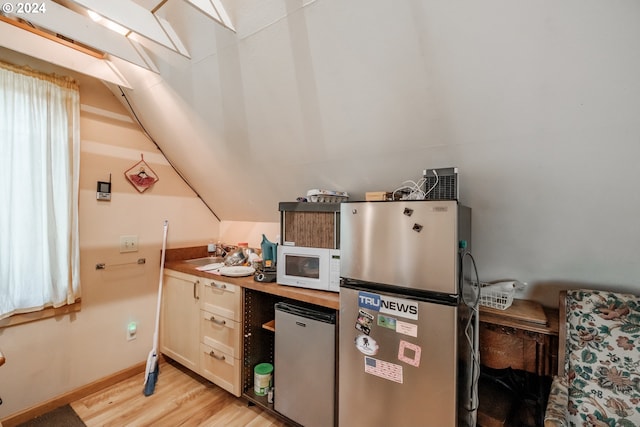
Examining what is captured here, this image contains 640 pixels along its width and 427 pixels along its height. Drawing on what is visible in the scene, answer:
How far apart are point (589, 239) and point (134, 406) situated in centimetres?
308

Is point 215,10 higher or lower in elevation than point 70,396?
higher

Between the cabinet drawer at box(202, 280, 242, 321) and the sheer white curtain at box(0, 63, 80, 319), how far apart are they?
92 cm

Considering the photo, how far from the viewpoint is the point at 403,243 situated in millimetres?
1234

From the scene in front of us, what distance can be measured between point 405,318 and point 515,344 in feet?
2.32

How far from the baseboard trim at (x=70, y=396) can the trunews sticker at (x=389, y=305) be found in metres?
2.26

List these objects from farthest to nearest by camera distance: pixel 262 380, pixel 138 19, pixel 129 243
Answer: pixel 129 243, pixel 262 380, pixel 138 19

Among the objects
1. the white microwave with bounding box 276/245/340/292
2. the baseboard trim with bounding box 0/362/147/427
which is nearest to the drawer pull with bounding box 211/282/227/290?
the white microwave with bounding box 276/245/340/292

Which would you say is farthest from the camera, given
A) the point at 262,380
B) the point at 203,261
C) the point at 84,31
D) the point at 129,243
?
the point at 203,261

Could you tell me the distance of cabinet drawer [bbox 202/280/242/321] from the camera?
1.91 m

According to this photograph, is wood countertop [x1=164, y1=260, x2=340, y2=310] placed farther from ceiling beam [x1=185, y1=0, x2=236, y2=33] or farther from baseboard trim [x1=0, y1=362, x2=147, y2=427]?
ceiling beam [x1=185, y1=0, x2=236, y2=33]

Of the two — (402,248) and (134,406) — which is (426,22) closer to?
(402,248)

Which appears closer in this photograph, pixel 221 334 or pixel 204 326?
pixel 221 334

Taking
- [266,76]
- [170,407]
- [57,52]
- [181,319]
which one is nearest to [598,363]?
[266,76]

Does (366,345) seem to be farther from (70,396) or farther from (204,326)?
(70,396)
